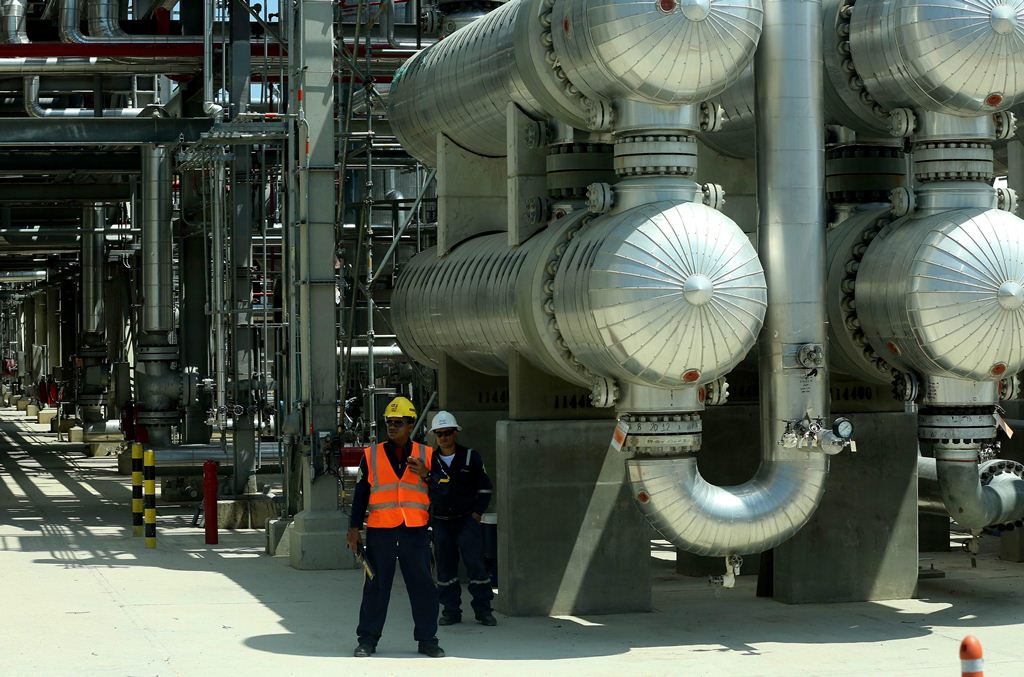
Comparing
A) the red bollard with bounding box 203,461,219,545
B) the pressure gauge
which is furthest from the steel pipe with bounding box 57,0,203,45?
the pressure gauge

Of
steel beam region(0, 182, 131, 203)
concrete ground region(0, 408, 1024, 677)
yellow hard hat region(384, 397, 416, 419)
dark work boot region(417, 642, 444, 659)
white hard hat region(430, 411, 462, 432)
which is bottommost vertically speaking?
concrete ground region(0, 408, 1024, 677)

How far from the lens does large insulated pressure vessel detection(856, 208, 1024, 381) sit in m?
11.0

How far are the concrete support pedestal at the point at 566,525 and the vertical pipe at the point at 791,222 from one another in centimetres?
137

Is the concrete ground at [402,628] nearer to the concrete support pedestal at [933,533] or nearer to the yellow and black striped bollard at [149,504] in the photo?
the concrete support pedestal at [933,533]

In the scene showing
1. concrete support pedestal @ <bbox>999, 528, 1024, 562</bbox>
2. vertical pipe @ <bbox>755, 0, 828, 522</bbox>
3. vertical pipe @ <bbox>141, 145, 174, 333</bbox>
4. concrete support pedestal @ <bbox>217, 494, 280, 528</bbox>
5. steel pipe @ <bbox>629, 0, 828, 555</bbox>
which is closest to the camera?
steel pipe @ <bbox>629, 0, 828, 555</bbox>

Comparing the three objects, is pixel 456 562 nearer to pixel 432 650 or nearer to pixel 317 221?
pixel 432 650

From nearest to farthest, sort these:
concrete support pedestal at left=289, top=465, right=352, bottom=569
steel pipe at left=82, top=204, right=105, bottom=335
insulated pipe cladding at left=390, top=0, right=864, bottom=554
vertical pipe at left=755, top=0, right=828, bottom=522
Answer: insulated pipe cladding at left=390, top=0, right=864, bottom=554
vertical pipe at left=755, top=0, right=828, bottom=522
concrete support pedestal at left=289, top=465, right=352, bottom=569
steel pipe at left=82, top=204, right=105, bottom=335

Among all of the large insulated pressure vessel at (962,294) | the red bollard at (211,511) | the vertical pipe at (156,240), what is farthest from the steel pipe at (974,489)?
the vertical pipe at (156,240)

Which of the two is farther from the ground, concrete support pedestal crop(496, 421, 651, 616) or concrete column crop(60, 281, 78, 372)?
concrete column crop(60, 281, 78, 372)

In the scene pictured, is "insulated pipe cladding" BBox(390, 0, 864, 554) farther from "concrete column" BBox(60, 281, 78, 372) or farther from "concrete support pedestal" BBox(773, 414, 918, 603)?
"concrete column" BBox(60, 281, 78, 372)

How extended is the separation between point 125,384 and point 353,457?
17008 mm

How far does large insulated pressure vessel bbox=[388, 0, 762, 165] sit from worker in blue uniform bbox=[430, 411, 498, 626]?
102 inches

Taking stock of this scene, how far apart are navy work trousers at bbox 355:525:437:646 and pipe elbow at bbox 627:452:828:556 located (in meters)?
1.58

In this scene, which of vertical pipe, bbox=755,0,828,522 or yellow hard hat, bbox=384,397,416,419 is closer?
yellow hard hat, bbox=384,397,416,419
